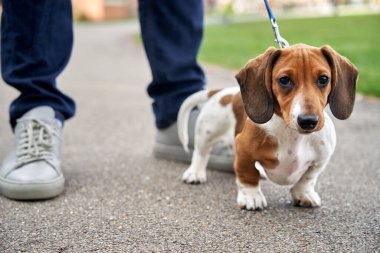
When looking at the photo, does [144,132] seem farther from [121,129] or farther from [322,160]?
[322,160]

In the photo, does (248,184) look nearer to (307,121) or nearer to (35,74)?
(307,121)

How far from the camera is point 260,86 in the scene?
197 cm

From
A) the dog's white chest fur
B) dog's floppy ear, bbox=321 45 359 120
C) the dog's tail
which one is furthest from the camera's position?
the dog's tail

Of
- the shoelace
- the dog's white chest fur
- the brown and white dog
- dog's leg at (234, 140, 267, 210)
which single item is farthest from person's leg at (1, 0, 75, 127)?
the dog's white chest fur

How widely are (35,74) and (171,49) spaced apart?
768mm

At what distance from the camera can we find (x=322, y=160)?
2.12 meters

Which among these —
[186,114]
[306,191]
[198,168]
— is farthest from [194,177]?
[306,191]

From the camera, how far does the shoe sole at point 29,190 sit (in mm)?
2270

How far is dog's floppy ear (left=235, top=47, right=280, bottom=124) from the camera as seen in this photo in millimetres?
1945

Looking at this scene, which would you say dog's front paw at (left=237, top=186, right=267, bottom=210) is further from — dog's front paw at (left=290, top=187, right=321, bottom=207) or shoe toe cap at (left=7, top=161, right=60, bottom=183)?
shoe toe cap at (left=7, top=161, right=60, bottom=183)

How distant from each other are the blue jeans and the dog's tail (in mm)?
138

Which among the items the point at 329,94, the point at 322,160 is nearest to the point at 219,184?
the point at 322,160

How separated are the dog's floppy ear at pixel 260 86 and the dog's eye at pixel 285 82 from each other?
0.28 feet

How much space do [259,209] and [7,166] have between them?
1.20 m
